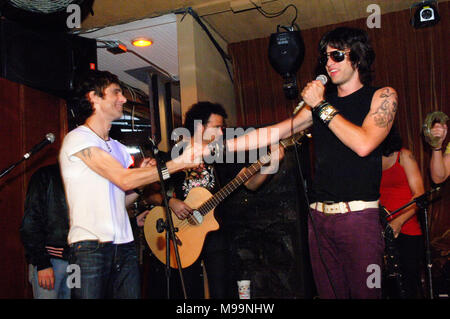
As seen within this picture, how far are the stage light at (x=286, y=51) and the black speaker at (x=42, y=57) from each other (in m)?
2.17

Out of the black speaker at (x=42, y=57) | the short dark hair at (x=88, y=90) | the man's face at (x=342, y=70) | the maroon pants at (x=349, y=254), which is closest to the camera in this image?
the maroon pants at (x=349, y=254)

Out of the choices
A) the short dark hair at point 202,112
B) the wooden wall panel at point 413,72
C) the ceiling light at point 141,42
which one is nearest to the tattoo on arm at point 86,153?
the short dark hair at point 202,112

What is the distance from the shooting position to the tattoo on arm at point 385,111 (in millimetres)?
1905

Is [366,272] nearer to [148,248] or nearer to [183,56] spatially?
[148,248]

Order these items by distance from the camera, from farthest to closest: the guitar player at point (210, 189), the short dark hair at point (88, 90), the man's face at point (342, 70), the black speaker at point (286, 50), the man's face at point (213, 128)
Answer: the black speaker at point (286, 50) → the man's face at point (213, 128) → the guitar player at point (210, 189) → the short dark hair at point (88, 90) → the man's face at point (342, 70)

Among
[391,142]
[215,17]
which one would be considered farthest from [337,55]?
[215,17]

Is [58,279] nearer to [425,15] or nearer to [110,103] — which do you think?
[110,103]

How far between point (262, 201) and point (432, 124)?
5.25ft

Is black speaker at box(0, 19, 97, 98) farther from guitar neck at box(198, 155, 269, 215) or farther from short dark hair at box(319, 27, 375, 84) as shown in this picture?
short dark hair at box(319, 27, 375, 84)

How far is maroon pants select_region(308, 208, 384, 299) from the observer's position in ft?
6.10

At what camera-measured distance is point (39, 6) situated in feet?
9.76

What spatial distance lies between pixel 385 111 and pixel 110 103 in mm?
1664

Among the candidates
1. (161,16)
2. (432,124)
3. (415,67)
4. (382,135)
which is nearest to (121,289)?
(382,135)

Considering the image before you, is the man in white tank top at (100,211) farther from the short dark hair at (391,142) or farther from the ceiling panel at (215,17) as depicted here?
→ the ceiling panel at (215,17)
